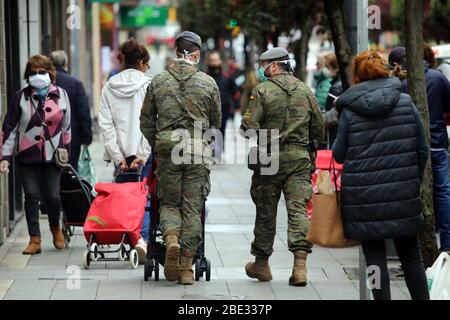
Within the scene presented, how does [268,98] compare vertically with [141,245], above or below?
above

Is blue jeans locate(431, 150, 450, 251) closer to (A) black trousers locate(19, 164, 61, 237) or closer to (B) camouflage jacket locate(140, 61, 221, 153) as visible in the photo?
(B) camouflage jacket locate(140, 61, 221, 153)

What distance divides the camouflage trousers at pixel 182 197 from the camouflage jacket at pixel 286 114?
0.55m

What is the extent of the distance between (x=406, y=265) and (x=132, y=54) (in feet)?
13.3

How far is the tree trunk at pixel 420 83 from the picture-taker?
9492 millimetres

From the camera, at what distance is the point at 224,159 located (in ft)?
77.0

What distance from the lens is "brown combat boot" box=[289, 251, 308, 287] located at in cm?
944

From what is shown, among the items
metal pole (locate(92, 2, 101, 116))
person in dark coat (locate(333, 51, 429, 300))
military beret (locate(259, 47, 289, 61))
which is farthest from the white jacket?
metal pole (locate(92, 2, 101, 116))

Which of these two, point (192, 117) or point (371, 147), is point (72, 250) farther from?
point (371, 147)

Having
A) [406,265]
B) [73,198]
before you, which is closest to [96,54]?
[73,198]

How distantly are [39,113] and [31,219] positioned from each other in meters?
0.97

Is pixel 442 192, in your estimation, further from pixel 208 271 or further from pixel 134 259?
pixel 134 259

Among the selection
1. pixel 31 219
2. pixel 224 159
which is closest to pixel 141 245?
pixel 31 219

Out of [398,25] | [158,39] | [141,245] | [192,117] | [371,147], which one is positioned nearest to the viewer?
[371,147]
